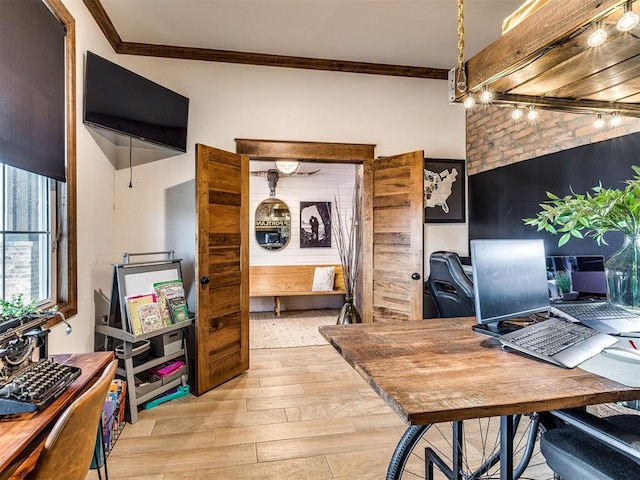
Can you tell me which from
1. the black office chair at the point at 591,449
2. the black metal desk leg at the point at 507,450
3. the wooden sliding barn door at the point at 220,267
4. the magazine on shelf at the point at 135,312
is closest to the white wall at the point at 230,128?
the magazine on shelf at the point at 135,312

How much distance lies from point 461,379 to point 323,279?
5112 millimetres

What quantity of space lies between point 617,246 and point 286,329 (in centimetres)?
371

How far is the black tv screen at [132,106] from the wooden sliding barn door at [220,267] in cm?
54

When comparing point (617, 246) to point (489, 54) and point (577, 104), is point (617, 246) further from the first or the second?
point (489, 54)

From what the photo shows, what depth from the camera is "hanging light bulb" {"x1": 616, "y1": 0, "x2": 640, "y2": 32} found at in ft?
3.88

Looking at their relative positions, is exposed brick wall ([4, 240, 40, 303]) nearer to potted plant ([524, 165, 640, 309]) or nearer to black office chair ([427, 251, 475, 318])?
potted plant ([524, 165, 640, 309])

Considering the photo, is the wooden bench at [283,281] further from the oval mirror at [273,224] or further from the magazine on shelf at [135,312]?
the magazine on shelf at [135,312]

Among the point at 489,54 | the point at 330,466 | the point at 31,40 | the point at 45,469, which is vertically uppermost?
the point at 31,40

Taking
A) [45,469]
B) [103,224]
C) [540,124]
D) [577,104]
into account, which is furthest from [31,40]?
[540,124]

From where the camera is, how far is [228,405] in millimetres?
2844

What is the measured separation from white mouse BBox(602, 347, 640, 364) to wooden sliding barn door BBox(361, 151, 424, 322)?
230 cm

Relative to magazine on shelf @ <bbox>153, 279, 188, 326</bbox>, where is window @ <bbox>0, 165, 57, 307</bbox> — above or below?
above

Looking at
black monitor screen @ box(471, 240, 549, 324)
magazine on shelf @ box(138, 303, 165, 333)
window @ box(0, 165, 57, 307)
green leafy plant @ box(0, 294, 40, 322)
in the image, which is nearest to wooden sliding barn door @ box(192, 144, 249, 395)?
magazine on shelf @ box(138, 303, 165, 333)

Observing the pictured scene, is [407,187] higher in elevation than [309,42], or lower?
lower
